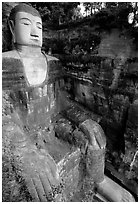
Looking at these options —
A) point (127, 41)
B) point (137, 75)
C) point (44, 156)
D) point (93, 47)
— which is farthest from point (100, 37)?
point (44, 156)

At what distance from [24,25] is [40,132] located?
146 cm

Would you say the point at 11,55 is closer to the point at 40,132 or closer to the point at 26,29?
the point at 26,29

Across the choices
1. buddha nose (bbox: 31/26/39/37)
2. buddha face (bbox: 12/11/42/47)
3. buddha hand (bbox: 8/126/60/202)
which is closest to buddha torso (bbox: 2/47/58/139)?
buddha face (bbox: 12/11/42/47)

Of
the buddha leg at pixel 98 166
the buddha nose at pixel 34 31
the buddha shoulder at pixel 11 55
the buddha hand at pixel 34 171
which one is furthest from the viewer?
the buddha leg at pixel 98 166

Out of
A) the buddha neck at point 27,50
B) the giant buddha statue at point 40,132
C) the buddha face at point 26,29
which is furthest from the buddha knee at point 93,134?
the buddha face at point 26,29

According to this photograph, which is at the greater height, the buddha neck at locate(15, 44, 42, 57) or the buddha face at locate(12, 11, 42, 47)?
the buddha face at locate(12, 11, 42, 47)

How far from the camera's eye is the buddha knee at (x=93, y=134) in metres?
2.43

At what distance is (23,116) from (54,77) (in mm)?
858

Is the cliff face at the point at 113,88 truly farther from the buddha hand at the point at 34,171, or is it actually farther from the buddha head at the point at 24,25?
the buddha hand at the point at 34,171

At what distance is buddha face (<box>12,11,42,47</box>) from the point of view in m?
1.97

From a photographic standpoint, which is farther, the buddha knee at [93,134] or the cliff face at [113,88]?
the cliff face at [113,88]

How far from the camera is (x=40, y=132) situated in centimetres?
237

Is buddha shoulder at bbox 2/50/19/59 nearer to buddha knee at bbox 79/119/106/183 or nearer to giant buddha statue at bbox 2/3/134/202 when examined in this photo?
giant buddha statue at bbox 2/3/134/202

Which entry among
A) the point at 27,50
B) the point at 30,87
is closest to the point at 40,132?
the point at 30,87
